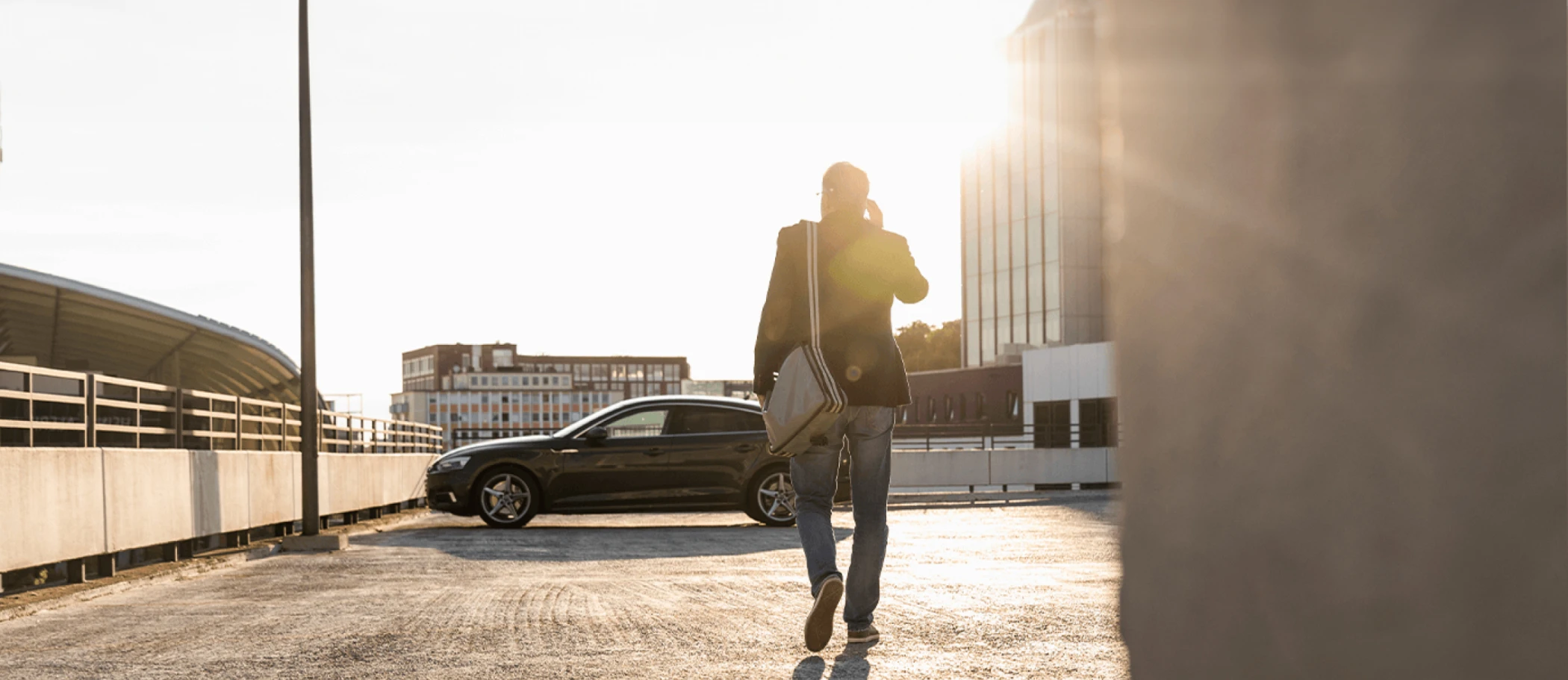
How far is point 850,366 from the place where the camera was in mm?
5727

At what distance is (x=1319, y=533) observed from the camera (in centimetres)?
131

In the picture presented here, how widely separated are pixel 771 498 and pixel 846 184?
1095cm

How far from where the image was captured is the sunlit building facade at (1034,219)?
2874 inches

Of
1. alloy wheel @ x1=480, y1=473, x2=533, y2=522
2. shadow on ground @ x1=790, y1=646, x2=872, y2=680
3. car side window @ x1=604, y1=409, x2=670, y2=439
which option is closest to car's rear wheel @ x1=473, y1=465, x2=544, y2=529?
alloy wheel @ x1=480, y1=473, x2=533, y2=522

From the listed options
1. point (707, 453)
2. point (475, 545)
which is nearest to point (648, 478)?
point (707, 453)

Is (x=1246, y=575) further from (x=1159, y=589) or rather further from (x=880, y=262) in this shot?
(x=880, y=262)

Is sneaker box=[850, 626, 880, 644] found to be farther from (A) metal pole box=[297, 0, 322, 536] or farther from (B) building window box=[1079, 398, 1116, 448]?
(B) building window box=[1079, 398, 1116, 448]

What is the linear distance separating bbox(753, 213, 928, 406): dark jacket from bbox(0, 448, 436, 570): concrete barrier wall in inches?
208

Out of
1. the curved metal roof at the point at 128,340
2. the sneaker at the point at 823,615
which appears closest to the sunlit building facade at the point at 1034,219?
the curved metal roof at the point at 128,340

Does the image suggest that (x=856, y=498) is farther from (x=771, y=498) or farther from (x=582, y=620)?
(x=771, y=498)

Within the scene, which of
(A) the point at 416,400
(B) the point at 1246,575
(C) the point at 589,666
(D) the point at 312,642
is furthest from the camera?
(A) the point at 416,400

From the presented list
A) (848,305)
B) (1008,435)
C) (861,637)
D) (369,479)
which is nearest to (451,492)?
(369,479)

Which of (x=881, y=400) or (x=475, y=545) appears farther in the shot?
(x=475, y=545)

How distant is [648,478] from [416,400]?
557ft
